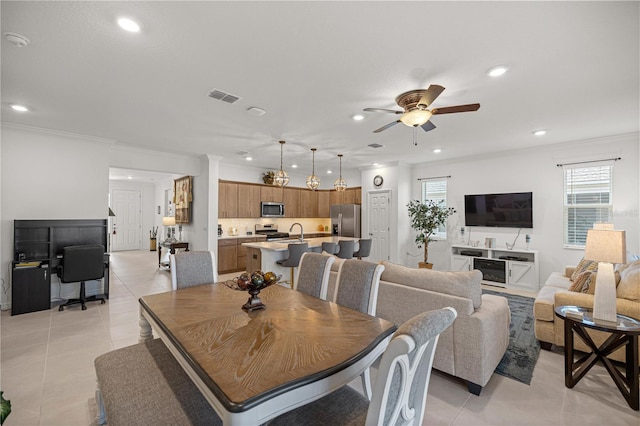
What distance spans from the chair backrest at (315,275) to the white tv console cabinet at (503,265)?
4695 mm

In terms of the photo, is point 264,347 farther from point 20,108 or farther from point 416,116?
point 20,108

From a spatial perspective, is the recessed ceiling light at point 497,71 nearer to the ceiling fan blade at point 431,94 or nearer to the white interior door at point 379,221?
the ceiling fan blade at point 431,94

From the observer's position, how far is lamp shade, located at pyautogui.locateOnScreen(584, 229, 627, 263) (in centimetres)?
227

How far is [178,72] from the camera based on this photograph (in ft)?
8.59

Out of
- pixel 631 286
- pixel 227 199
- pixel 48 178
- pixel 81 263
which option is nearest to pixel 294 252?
pixel 81 263

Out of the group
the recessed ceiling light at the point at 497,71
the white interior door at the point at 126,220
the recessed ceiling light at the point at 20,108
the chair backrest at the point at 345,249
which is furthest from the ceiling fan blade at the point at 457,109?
the white interior door at the point at 126,220

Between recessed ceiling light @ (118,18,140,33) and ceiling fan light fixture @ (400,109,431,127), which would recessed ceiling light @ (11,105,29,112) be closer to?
recessed ceiling light @ (118,18,140,33)

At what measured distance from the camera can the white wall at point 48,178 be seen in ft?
13.5

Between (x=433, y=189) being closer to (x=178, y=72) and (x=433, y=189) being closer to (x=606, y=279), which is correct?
(x=606, y=279)

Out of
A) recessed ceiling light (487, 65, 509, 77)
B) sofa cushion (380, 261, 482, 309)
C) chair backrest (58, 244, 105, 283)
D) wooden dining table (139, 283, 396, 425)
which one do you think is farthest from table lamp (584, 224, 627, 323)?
chair backrest (58, 244, 105, 283)

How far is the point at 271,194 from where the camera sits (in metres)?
7.87

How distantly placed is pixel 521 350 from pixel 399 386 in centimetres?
273

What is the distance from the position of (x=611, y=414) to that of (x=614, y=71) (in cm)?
283

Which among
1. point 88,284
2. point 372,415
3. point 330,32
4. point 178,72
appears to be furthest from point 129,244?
point 372,415
